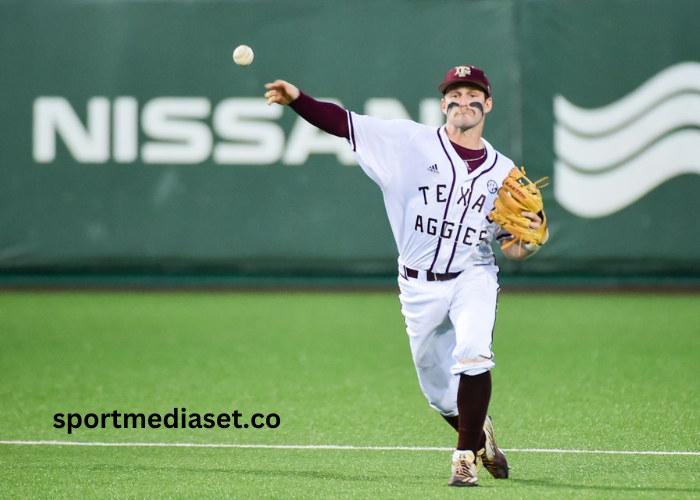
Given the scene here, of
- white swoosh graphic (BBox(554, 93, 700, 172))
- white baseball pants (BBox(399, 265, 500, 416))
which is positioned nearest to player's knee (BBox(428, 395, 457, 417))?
white baseball pants (BBox(399, 265, 500, 416))

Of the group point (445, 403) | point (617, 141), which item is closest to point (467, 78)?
point (445, 403)

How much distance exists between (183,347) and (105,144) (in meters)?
4.03

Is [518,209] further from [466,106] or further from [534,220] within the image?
[466,106]

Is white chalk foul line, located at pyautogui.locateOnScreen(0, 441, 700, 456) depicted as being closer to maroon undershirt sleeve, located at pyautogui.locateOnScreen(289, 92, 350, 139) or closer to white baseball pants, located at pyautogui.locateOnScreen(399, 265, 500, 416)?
white baseball pants, located at pyautogui.locateOnScreen(399, 265, 500, 416)

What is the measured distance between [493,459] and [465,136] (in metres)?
1.55

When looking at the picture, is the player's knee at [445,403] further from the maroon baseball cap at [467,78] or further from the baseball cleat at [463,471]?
the maroon baseball cap at [467,78]

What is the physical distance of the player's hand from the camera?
5309 mm

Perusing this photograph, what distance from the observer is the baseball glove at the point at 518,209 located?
531 cm

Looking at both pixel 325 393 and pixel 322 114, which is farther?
pixel 325 393

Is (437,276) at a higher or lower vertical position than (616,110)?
lower

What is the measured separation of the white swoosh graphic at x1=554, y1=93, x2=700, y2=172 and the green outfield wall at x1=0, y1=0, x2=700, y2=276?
16 mm

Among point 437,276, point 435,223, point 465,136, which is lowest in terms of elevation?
point 437,276

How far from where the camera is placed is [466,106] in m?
5.48

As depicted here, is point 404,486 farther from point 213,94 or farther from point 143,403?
point 213,94
